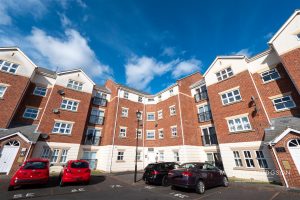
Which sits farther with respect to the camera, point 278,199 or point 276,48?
point 276,48

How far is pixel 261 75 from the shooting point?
15.2 metres

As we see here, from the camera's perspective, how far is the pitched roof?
14181 mm

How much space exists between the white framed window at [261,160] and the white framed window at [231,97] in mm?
5419

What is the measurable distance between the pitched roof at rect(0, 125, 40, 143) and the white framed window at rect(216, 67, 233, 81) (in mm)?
21978

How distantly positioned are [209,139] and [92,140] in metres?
16.4

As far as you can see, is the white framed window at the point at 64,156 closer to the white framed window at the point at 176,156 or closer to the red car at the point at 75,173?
the red car at the point at 75,173

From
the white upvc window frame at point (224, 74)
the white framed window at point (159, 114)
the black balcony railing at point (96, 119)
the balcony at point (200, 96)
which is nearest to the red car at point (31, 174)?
the black balcony railing at point (96, 119)

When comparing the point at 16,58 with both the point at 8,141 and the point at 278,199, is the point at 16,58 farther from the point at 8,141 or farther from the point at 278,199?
the point at 278,199

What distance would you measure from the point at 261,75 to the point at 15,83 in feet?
90.8

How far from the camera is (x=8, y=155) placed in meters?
13.6

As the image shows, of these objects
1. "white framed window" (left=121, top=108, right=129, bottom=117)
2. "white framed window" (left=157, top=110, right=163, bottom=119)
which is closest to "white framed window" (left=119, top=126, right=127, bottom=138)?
"white framed window" (left=121, top=108, right=129, bottom=117)

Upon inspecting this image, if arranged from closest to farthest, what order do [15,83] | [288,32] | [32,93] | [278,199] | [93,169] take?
1. [278,199]
2. [288,32]
3. [15,83]
4. [32,93]
5. [93,169]

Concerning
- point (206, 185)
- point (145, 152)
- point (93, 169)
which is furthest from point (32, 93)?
point (206, 185)

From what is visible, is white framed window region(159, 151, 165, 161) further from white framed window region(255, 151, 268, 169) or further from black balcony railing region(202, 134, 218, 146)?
white framed window region(255, 151, 268, 169)
